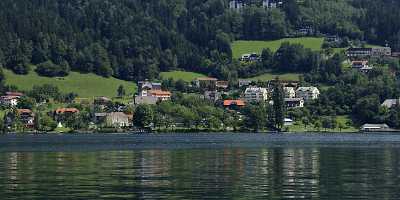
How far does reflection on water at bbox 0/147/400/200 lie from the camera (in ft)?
164

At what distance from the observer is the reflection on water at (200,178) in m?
49.8

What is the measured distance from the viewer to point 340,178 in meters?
59.9

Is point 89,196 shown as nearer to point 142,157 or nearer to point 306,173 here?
point 306,173

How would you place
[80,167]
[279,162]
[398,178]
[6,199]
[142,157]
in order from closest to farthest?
1. [6,199]
2. [398,178]
3. [80,167]
4. [279,162]
5. [142,157]

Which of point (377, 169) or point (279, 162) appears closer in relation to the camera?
point (377, 169)

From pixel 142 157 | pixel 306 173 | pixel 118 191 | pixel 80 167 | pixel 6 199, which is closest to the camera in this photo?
pixel 6 199

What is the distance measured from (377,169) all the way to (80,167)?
21.5m

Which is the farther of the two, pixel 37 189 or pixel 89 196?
pixel 37 189

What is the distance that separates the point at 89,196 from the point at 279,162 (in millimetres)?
33215

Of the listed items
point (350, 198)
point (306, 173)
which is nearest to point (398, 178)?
point (306, 173)

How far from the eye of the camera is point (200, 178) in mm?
60156

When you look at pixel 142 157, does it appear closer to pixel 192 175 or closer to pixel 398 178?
pixel 192 175

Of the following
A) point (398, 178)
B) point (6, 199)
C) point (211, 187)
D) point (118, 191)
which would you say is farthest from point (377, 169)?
point (6, 199)

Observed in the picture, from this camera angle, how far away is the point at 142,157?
294 feet
